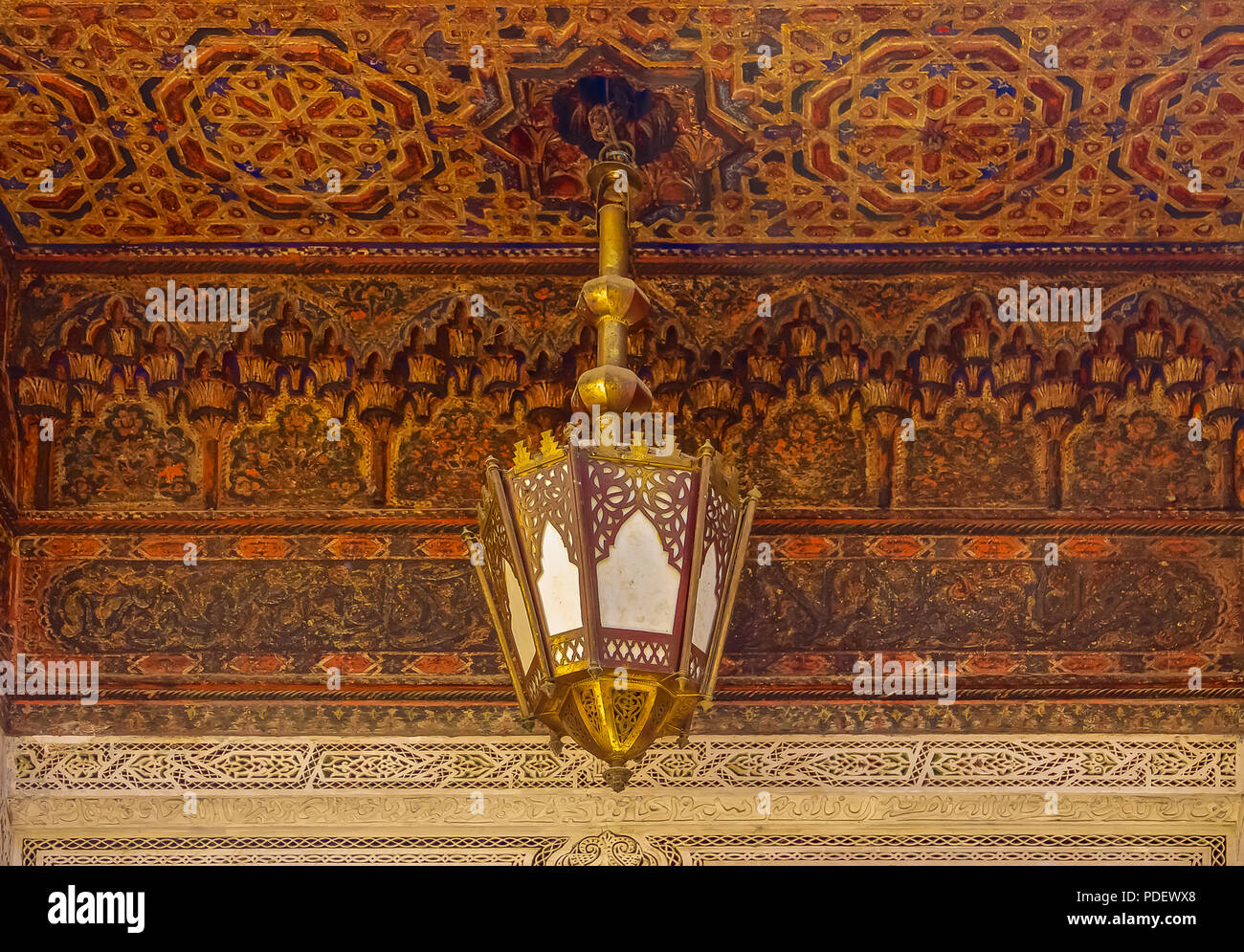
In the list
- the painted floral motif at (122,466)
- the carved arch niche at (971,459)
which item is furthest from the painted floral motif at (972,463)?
the painted floral motif at (122,466)

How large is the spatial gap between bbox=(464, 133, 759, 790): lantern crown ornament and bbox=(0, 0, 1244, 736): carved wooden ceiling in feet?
2.85

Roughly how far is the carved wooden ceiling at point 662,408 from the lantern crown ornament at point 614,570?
0.87 meters

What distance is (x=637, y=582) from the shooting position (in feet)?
9.60

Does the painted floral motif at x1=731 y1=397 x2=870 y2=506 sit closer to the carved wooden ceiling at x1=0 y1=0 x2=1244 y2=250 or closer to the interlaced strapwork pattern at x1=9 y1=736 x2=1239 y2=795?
the carved wooden ceiling at x1=0 y1=0 x2=1244 y2=250

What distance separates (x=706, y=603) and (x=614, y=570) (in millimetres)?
183

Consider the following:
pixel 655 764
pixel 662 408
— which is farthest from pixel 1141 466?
pixel 655 764

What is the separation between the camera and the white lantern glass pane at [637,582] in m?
2.90

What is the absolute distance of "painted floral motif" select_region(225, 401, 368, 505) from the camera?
406 cm

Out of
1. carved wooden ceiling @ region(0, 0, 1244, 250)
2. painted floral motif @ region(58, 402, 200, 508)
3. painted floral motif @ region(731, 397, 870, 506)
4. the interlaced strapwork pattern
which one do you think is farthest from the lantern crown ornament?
painted floral motif @ region(58, 402, 200, 508)

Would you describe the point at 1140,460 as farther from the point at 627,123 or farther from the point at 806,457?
the point at 627,123

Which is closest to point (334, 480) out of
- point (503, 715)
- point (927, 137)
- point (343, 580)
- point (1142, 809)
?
point (343, 580)

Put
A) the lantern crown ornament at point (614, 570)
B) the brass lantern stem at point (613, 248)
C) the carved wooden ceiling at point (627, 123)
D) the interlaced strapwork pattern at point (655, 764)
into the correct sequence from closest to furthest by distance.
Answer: the lantern crown ornament at point (614, 570), the brass lantern stem at point (613, 248), the carved wooden ceiling at point (627, 123), the interlaced strapwork pattern at point (655, 764)

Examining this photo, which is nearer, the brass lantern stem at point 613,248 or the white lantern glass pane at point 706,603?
the white lantern glass pane at point 706,603

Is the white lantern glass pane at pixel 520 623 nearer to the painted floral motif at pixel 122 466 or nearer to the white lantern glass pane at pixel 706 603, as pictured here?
the white lantern glass pane at pixel 706 603
